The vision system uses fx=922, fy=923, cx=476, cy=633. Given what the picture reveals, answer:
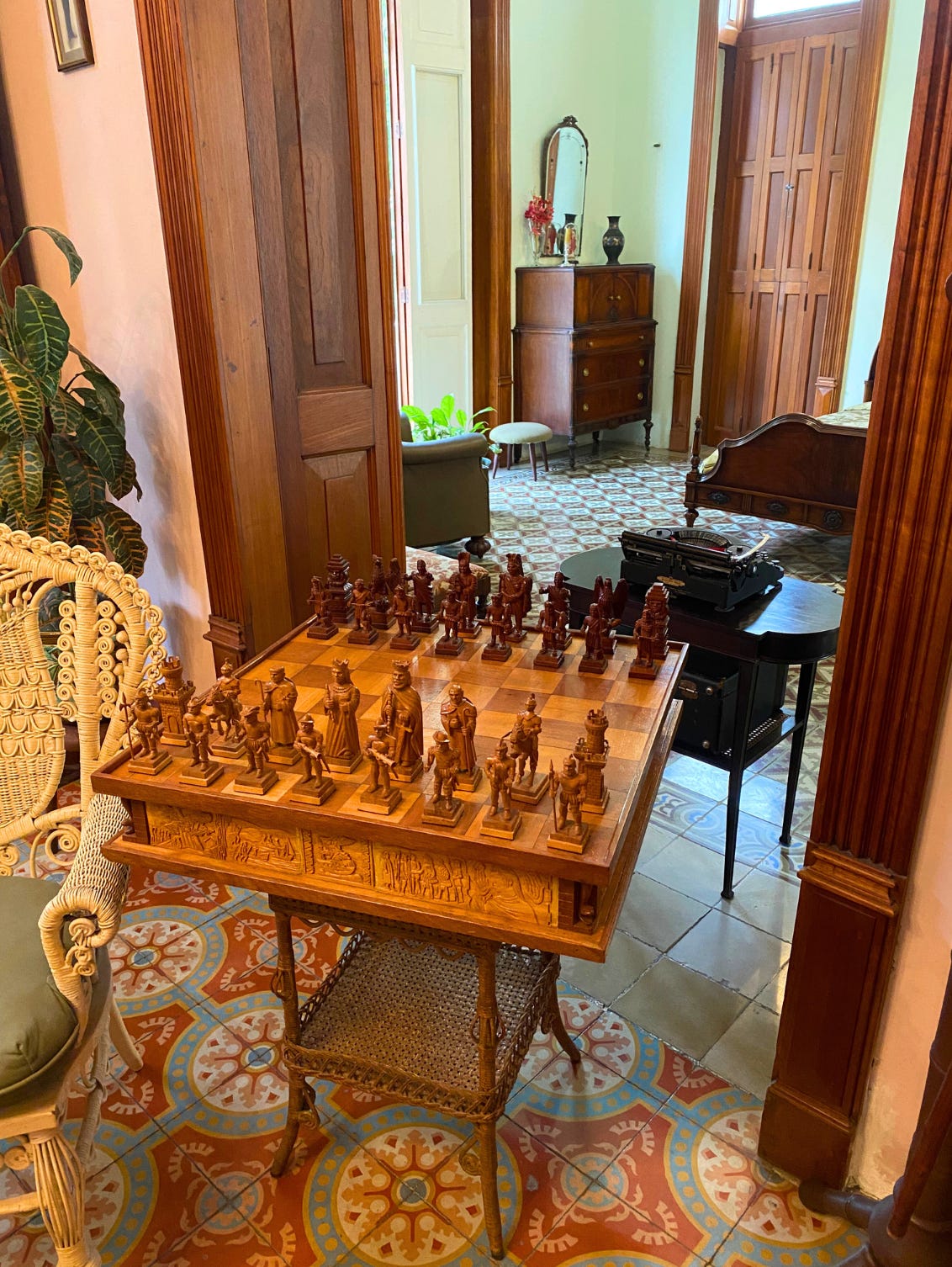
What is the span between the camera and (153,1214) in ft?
5.57

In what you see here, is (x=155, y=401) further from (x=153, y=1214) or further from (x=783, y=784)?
(x=783, y=784)

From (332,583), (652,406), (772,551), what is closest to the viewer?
(332,583)

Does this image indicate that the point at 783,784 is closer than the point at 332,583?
No

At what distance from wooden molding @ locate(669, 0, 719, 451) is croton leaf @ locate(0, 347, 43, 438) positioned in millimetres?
6639

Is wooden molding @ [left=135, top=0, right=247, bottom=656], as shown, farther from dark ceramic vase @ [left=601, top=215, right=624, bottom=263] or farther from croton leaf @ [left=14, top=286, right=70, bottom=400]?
dark ceramic vase @ [left=601, top=215, right=624, bottom=263]

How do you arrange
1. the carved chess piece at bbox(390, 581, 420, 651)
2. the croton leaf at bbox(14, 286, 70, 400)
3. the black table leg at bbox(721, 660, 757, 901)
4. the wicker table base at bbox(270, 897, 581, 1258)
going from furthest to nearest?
the croton leaf at bbox(14, 286, 70, 400) < the black table leg at bbox(721, 660, 757, 901) < the carved chess piece at bbox(390, 581, 420, 651) < the wicker table base at bbox(270, 897, 581, 1258)

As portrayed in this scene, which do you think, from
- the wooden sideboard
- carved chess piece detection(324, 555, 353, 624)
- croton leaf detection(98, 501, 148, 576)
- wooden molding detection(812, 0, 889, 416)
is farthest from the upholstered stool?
carved chess piece detection(324, 555, 353, 624)

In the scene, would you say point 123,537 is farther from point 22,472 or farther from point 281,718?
point 281,718

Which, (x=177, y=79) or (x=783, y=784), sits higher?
(x=177, y=79)

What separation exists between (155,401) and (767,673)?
6.47ft

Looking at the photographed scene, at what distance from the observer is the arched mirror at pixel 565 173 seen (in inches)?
291

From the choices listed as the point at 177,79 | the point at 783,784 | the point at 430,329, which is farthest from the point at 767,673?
the point at 430,329

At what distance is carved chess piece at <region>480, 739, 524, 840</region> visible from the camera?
4.06 feet

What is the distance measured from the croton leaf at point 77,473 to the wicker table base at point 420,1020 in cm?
158
